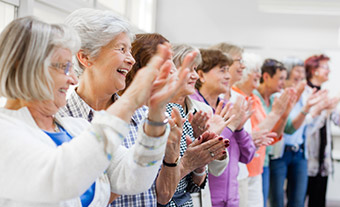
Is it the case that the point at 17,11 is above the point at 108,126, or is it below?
above

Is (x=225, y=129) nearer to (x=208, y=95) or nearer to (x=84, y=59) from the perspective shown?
(x=208, y=95)

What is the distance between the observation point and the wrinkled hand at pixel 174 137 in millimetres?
1662

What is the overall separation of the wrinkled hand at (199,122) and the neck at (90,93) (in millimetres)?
519

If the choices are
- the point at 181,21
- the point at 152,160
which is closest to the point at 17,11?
the point at 152,160

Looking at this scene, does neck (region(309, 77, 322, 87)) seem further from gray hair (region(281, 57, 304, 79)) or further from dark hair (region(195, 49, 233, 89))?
dark hair (region(195, 49, 233, 89))

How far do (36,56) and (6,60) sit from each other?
7 cm

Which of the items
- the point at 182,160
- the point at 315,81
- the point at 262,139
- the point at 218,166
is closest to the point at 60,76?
the point at 182,160

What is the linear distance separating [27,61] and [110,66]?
0.61 metres

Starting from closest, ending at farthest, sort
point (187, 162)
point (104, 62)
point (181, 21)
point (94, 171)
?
1. point (94, 171)
2. point (104, 62)
3. point (187, 162)
4. point (181, 21)

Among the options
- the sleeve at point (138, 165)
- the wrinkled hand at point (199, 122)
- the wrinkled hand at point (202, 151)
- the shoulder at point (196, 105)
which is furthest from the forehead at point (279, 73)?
the sleeve at point (138, 165)

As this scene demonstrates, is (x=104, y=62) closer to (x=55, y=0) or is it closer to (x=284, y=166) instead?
(x=55, y=0)

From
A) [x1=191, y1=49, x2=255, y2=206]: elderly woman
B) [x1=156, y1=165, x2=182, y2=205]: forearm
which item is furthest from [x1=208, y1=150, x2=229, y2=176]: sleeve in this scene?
[x1=156, y1=165, x2=182, y2=205]: forearm

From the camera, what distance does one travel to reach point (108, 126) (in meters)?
0.96

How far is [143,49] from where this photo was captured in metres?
1.92
